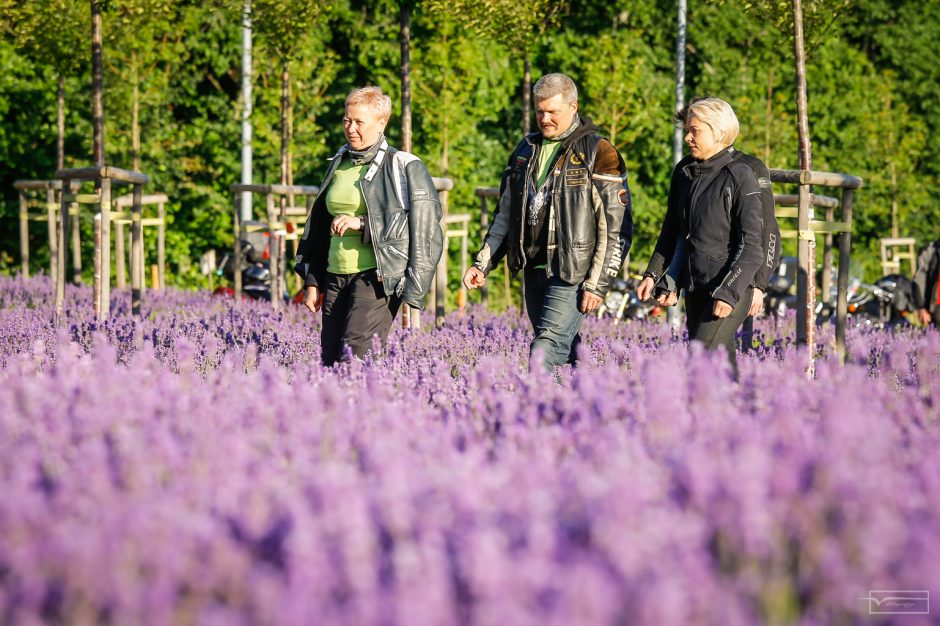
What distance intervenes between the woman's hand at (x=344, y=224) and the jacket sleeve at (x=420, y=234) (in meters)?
0.27

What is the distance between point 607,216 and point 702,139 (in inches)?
23.0

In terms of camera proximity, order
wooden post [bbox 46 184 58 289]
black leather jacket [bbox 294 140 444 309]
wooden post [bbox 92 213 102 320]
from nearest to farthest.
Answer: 1. black leather jacket [bbox 294 140 444 309]
2. wooden post [bbox 92 213 102 320]
3. wooden post [bbox 46 184 58 289]

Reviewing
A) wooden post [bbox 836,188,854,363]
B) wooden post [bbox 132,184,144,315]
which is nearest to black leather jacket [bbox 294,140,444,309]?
wooden post [bbox 836,188,854,363]

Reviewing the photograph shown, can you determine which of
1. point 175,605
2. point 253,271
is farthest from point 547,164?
point 253,271

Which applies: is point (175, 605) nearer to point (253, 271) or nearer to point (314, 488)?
point (314, 488)

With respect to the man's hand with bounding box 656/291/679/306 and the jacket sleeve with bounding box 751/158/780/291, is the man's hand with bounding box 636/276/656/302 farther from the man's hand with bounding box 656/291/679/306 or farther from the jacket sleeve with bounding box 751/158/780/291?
the jacket sleeve with bounding box 751/158/780/291

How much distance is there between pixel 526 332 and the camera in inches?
373

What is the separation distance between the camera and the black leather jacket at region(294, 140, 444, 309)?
627 centimetres

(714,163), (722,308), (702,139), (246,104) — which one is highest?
(246,104)

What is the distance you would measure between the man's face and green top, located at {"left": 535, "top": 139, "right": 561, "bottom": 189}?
0.06 meters

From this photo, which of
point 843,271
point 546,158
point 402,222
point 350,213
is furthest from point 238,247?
point 546,158

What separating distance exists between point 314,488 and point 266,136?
1878cm

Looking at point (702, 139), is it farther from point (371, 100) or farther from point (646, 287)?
point (371, 100)

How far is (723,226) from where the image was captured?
581 cm
